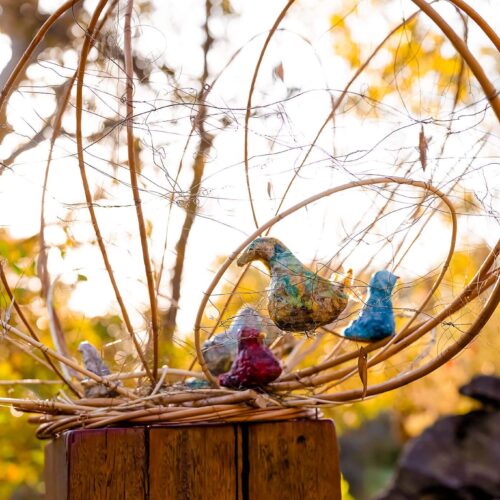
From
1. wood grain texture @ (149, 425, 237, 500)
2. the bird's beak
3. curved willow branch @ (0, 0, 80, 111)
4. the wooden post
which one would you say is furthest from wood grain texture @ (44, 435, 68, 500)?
curved willow branch @ (0, 0, 80, 111)

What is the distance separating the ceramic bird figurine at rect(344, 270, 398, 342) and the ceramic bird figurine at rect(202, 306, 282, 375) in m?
0.12

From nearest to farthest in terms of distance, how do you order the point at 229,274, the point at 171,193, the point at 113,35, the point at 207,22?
the point at 171,193
the point at 113,35
the point at 229,274
the point at 207,22

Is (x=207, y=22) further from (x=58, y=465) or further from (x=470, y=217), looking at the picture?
(x=58, y=465)

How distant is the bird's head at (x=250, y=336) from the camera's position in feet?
3.74

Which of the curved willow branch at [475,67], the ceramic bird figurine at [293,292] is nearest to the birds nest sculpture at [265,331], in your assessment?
the ceramic bird figurine at [293,292]

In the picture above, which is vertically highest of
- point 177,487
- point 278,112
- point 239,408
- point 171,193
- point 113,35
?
point 113,35

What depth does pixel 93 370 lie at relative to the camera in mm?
1285

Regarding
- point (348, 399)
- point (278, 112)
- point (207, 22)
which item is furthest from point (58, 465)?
point (207, 22)

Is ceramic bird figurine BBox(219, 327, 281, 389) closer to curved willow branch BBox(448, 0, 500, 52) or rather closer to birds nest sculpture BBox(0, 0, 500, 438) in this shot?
birds nest sculpture BBox(0, 0, 500, 438)

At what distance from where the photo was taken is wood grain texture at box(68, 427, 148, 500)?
106 cm

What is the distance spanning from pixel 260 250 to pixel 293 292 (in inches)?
3.0

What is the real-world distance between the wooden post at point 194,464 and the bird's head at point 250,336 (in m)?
0.12

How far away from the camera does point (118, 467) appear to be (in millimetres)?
1067

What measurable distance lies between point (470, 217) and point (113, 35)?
1.90 ft
